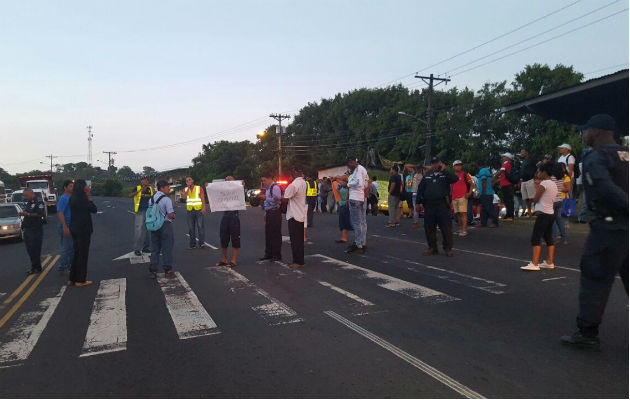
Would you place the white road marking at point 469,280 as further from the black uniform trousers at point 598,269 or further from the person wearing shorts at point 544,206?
the black uniform trousers at point 598,269

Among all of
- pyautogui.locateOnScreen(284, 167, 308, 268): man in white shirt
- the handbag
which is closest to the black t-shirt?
the handbag

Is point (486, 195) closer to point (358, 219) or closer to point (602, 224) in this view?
point (358, 219)

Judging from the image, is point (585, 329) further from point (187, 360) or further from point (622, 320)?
point (187, 360)

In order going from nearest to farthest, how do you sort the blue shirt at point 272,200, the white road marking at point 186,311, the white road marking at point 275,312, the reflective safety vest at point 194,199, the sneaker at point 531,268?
the white road marking at point 186,311 → the white road marking at point 275,312 → the sneaker at point 531,268 → the blue shirt at point 272,200 → the reflective safety vest at point 194,199

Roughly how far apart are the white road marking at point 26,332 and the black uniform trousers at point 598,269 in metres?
5.18

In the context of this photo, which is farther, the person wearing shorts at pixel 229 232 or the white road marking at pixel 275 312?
the person wearing shorts at pixel 229 232

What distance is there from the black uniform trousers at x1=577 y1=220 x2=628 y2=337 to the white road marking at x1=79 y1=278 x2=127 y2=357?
4.28 metres

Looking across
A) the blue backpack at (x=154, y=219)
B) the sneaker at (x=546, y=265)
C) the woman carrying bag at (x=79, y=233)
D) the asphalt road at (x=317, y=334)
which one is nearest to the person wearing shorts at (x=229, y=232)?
the asphalt road at (x=317, y=334)

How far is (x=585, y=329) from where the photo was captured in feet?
13.8

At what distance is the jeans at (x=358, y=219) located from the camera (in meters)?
10.2

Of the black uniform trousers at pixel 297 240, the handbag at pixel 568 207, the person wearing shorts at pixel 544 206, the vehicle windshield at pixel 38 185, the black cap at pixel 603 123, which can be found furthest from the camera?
the vehicle windshield at pixel 38 185

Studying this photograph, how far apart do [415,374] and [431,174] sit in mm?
6547

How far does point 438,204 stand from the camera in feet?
31.7

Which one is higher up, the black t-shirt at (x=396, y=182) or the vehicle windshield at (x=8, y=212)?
the black t-shirt at (x=396, y=182)
